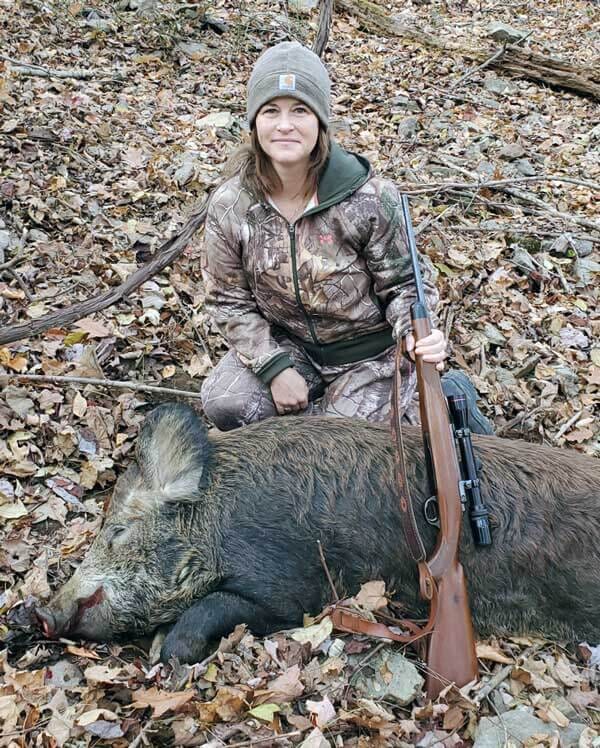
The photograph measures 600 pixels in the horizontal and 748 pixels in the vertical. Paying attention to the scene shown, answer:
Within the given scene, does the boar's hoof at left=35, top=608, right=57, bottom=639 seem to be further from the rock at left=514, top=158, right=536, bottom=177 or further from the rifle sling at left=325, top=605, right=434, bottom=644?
the rock at left=514, top=158, right=536, bottom=177

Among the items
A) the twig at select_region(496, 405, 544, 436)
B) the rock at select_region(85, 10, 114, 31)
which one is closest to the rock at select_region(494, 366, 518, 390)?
the twig at select_region(496, 405, 544, 436)

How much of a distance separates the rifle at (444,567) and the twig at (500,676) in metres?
0.11

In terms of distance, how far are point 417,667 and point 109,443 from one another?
7.64 ft

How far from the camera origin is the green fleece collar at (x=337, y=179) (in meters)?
3.91

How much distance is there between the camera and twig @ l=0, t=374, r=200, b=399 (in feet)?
15.2

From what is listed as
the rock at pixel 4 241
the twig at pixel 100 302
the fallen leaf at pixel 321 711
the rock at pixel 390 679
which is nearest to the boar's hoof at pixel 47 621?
the fallen leaf at pixel 321 711

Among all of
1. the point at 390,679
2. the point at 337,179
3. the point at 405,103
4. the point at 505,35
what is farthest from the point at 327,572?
the point at 505,35

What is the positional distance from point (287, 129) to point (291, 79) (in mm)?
238

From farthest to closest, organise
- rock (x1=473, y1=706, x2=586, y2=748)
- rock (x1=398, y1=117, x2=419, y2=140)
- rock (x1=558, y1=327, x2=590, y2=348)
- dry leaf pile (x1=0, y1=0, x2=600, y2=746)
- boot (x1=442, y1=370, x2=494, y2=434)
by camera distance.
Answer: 1. rock (x1=398, y1=117, x2=419, y2=140)
2. rock (x1=558, y1=327, x2=590, y2=348)
3. boot (x1=442, y1=370, x2=494, y2=434)
4. dry leaf pile (x1=0, y1=0, x2=600, y2=746)
5. rock (x1=473, y1=706, x2=586, y2=748)

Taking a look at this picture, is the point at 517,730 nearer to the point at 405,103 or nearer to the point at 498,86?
the point at 405,103

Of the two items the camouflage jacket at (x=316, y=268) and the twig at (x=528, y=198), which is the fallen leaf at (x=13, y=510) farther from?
the twig at (x=528, y=198)

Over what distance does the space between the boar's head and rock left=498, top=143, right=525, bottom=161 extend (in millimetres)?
6154

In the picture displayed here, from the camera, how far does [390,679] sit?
3174 mm

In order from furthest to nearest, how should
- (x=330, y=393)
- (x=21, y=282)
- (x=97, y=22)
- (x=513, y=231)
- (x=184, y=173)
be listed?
(x=97, y=22), (x=184, y=173), (x=513, y=231), (x=21, y=282), (x=330, y=393)
